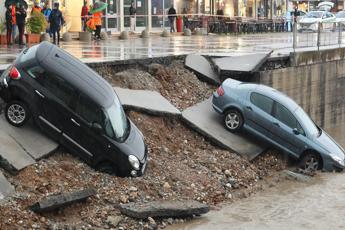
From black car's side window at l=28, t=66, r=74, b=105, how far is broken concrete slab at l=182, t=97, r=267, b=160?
4368 millimetres

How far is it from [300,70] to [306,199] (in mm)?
8543

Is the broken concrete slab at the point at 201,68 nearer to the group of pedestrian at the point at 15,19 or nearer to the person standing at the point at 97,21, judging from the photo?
the group of pedestrian at the point at 15,19

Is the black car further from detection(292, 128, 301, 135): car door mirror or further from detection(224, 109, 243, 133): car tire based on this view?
detection(292, 128, 301, 135): car door mirror

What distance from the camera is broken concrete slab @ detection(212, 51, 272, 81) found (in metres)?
19.6

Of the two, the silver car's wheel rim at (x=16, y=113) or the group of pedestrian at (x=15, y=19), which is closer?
the silver car's wheel rim at (x=16, y=113)

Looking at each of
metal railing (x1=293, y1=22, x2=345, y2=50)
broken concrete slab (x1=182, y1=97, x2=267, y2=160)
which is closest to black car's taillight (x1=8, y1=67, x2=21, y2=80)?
broken concrete slab (x1=182, y1=97, x2=267, y2=160)

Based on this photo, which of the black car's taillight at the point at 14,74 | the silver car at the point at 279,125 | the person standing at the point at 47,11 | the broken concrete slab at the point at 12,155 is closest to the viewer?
the broken concrete slab at the point at 12,155

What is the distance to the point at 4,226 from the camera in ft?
32.7

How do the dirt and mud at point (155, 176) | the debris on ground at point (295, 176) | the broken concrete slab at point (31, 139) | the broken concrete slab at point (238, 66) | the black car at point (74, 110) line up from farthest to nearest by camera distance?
the broken concrete slab at point (238, 66) → the debris on ground at point (295, 176) → the black car at point (74, 110) → the broken concrete slab at point (31, 139) → the dirt and mud at point (155, 176)

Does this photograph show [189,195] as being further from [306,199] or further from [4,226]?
[4,226]

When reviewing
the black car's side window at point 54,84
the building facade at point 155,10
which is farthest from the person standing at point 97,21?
the black car's side window at point 54,84

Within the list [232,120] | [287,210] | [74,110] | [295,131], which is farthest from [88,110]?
[295,131]

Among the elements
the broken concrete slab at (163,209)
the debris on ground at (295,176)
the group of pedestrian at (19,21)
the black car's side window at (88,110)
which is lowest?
the debris on ground at (295,176)

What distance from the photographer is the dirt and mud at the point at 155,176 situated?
35.9 feet
